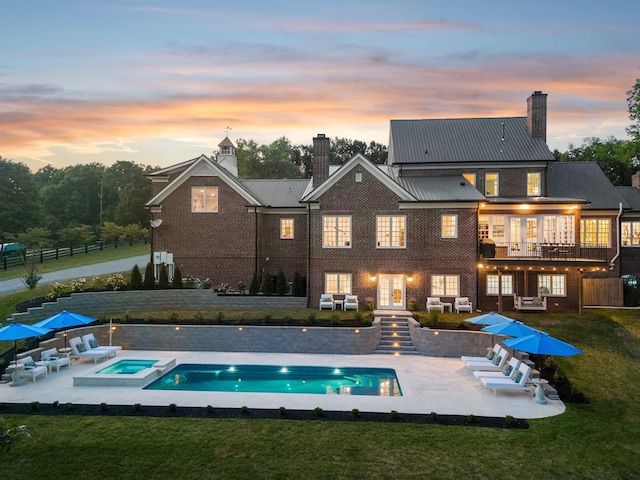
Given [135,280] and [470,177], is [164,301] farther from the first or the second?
[470,177]

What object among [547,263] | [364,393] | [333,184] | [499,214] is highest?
[333,184]

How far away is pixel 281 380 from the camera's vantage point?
1775 centimetres

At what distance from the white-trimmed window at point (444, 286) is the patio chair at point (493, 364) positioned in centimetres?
813

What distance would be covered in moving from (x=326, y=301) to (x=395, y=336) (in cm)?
536

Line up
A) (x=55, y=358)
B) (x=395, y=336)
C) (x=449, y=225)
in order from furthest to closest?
1. (x=449, y=225)
2. (x=395, y=336)
3. (x=55, y=358)

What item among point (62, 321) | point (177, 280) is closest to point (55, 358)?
point (62, 321)

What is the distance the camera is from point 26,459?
10703 mm

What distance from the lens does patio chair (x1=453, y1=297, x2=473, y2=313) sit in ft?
84.1

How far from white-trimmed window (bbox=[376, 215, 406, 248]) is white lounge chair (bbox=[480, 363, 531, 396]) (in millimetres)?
11666

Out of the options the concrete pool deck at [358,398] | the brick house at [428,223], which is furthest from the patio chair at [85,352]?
the brick house at [428,223]

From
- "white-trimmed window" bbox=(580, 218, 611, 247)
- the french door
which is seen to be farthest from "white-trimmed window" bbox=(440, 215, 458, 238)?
"white-trimmed window" bbox=(580, 218, 611, 247)

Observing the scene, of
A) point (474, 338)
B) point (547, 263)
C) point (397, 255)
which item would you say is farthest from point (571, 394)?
point (397, 255)

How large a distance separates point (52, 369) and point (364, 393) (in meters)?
12.8

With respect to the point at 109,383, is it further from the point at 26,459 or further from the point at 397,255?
the point at 397,255
